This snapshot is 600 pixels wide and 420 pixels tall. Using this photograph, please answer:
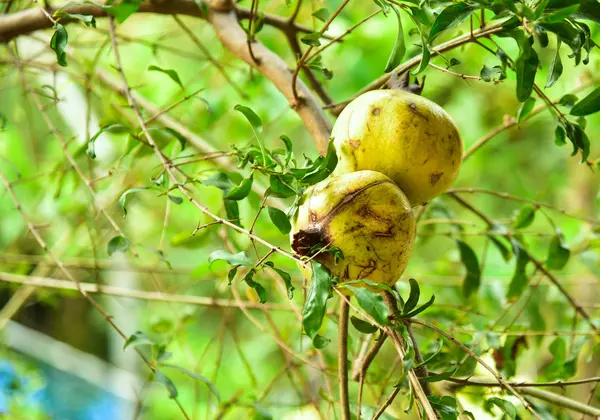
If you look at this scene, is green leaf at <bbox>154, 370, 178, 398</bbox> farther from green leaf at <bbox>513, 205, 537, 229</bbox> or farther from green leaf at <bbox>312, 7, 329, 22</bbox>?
green leaf at <bbox>513, 205, 537, 229</bbox>

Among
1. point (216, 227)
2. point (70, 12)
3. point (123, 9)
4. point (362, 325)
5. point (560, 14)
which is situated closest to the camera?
point (560, 14)

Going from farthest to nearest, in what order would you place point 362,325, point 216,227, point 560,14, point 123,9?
point 216,227 < point 123,9 < point 362,325 < point 560,14

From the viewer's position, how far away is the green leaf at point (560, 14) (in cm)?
45

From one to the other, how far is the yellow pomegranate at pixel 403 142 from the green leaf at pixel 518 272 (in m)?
0.33

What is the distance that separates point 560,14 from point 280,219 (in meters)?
0.26

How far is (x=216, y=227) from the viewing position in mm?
941

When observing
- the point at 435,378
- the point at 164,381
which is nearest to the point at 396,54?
the point at 435,378

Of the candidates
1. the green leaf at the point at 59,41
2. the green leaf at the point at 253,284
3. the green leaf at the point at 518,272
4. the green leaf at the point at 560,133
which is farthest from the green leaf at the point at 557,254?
the green leaf at the point at 59,41

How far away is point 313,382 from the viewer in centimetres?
148

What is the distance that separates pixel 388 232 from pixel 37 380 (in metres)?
1.08

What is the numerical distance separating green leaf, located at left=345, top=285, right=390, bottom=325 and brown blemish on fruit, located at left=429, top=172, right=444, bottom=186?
0.60 feet

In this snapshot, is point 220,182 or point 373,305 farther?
point 220,182

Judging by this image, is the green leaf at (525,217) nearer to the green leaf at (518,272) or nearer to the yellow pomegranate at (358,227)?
the green leaf at (518,272)

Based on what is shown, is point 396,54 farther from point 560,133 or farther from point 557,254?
point 557,254
